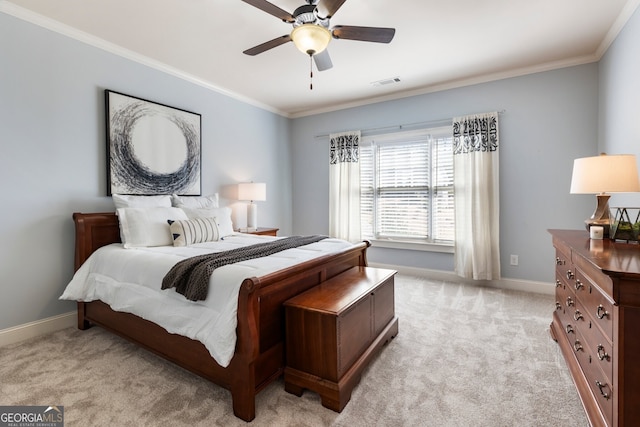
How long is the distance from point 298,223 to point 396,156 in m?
2.05

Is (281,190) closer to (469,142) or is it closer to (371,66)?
(371,66)

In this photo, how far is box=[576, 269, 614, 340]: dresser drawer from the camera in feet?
4.24

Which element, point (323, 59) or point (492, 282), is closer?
point (323, 59)

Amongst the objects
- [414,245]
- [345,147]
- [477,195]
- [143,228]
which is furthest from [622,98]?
[143,228]

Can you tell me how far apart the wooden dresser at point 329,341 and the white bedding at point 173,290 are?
31 cm

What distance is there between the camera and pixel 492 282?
3.80 m

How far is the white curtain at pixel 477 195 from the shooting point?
12.2 feet

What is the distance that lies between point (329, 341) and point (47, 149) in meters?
2.82

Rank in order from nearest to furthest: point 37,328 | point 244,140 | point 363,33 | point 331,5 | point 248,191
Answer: point 331,5 < point 363,33 < point 37,328 < point 248,191 < point 244,140

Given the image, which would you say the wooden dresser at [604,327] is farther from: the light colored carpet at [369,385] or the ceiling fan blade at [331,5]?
the ceiling fan blade at [331,5]

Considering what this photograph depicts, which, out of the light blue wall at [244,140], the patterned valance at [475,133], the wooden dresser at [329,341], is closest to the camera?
the wooden dresser at [329,341]

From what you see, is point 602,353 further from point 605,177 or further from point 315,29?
point 315,29

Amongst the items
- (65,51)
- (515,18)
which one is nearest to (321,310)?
(515,18)

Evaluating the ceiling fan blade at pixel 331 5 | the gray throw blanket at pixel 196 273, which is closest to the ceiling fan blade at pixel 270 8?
the ceiling fan blade at pixel 331 5
